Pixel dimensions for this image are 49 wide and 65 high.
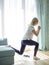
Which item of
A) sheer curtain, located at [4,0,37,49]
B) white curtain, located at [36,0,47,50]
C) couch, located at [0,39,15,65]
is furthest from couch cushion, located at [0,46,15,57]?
white curtain, located at [36,0,47,50]

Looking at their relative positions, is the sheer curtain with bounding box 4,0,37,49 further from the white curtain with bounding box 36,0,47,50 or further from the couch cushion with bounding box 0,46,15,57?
the couch cushion with bounding box 0,46,15,57

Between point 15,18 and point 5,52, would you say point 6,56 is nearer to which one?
point 5,52

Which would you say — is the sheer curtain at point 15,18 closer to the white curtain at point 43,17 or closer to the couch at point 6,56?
the white curtain at point 43,17

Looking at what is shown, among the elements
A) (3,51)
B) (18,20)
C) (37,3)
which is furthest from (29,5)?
(3,51)

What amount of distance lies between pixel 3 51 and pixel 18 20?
1.96 meters

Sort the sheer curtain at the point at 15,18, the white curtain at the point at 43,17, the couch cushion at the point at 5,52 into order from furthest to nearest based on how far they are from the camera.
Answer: the white curtain at the point at 43,17, the sheer curtain at the point at 15,18, the couch cushion at the point at 5,52

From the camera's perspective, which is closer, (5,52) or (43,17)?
(5,52)

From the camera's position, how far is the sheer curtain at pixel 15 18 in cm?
537

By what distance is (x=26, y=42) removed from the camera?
4.41m

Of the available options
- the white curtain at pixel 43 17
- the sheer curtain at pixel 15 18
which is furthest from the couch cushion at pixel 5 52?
the white curtain at pixel 43 17

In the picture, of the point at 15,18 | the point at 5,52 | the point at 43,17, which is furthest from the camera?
the point at 43,17

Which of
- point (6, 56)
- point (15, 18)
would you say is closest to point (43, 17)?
point (15, 18)

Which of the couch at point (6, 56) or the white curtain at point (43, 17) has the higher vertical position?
the white curtain at point (43, 17)

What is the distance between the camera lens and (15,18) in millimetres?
5410
